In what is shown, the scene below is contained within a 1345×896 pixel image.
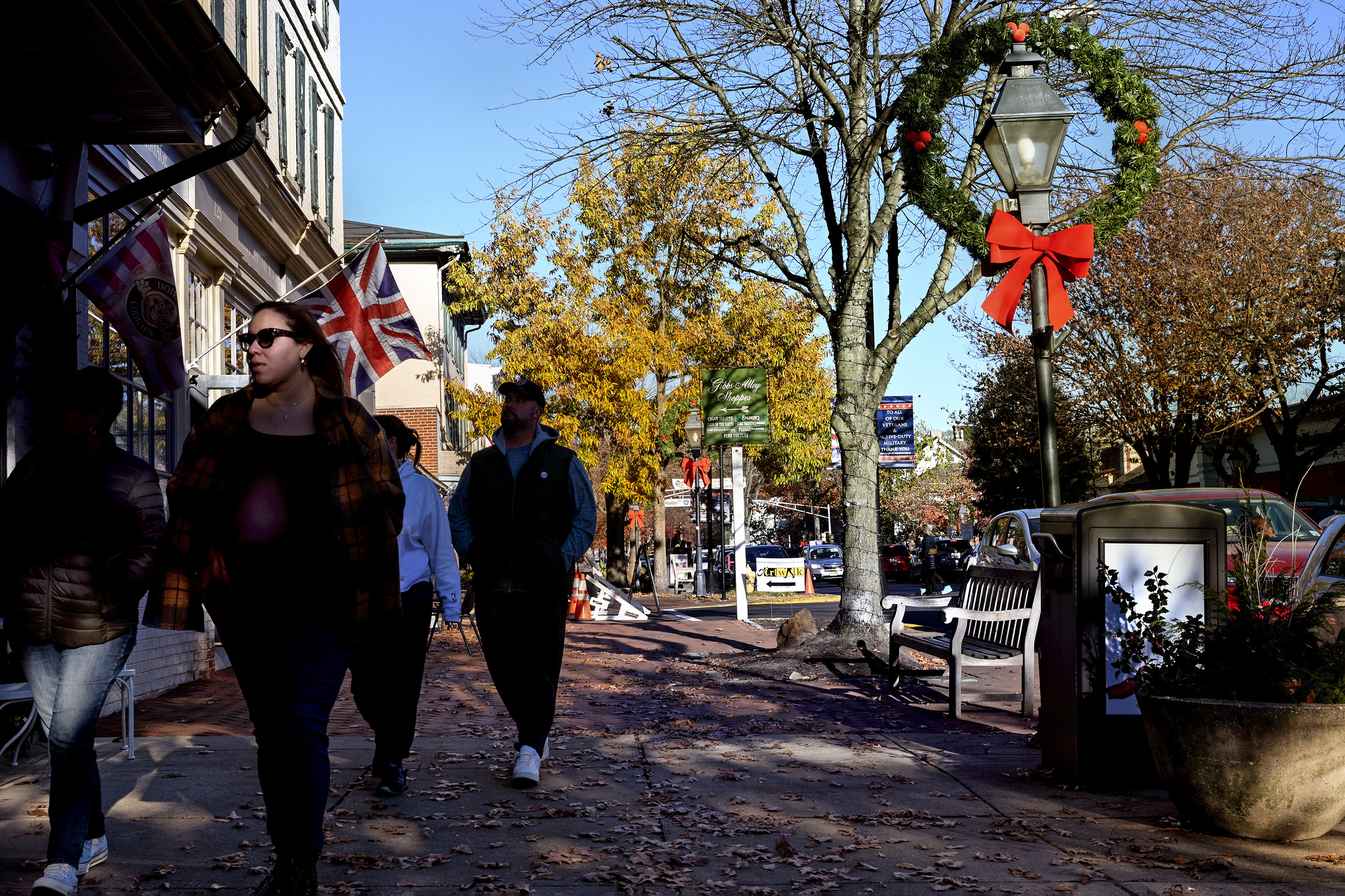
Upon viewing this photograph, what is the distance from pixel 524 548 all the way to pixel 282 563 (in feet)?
8.48

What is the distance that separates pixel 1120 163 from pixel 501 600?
741 centimetres

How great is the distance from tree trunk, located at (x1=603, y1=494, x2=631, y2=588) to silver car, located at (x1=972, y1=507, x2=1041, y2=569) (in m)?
19.6

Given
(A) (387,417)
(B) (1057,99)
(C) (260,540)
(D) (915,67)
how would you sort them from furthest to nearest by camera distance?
1. (D) (915,67)
2. (B) (1057,99)
3. (A) (387,417)
4. (C) (260,540)

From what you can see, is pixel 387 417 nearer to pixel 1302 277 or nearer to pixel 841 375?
pixel 841 375

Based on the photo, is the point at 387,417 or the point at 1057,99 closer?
the point at 387,417

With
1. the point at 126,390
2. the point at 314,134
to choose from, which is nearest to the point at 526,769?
the point at 126,390

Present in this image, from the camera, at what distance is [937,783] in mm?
6445

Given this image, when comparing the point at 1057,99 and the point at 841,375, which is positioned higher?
the point at 1057,99

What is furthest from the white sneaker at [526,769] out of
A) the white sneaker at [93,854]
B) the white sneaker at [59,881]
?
the white sneaker at [59,881]

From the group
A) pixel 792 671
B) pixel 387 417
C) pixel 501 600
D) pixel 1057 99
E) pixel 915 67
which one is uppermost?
pixel 915 67

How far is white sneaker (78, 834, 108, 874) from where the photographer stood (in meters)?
4.50

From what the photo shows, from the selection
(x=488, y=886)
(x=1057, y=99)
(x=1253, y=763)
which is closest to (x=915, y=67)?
(x=1057, y=99)

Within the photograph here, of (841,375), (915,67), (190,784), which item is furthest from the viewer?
(841,375)

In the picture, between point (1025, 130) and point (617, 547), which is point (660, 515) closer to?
point (617, 547)
